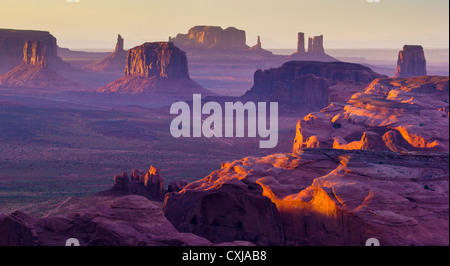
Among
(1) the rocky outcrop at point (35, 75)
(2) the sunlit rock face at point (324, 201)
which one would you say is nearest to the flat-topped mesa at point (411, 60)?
(1) the rocky outcrop at point (35, 75)

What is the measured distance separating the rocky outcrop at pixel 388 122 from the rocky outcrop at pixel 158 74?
113 metres

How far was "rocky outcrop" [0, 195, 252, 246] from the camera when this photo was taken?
22.9 metres

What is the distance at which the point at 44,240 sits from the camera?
24.2 m

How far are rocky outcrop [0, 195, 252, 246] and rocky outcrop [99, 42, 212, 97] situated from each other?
14655 cm

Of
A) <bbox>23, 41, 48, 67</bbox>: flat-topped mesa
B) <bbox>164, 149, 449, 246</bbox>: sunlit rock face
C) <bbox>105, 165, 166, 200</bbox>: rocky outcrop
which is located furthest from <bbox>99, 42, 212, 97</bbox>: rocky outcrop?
<bbox>164, 149, 449, 246</bbox>: sunlit rock face

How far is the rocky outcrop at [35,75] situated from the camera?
607 feet

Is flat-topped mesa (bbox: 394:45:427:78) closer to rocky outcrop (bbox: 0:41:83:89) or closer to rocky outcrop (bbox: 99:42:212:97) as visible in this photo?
rocky outcrop (bbox: 99:42:212:97)

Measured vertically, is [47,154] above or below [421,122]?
below

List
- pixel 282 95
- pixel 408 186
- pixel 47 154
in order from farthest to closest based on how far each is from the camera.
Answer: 1. pixel 282 95
2. pixel 47 154
3. pixel 408 186

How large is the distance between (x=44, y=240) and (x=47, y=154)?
51004 millimetres

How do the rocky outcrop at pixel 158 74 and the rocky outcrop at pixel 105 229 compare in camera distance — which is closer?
the rocky outcrop at pixel 105 229

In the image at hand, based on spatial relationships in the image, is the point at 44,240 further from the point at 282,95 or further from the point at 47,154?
the point at 282,95

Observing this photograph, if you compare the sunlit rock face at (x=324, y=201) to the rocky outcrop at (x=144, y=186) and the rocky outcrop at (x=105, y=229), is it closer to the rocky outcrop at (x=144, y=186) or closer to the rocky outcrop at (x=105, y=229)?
the rocky outcrop at (x=105, y=229)
